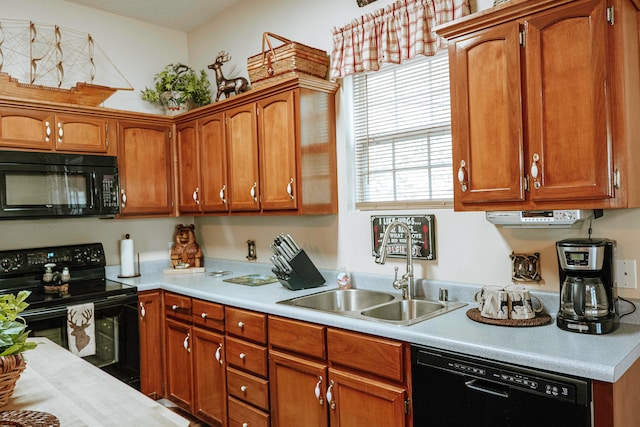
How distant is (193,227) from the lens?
4.00m

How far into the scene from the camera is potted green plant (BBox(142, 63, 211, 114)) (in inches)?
145

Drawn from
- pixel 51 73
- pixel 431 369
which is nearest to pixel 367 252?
pixel 431 369

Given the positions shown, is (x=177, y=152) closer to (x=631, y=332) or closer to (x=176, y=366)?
(x=176, y=366)

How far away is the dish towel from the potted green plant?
5.45ft

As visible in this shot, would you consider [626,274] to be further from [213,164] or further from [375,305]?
[213,164]

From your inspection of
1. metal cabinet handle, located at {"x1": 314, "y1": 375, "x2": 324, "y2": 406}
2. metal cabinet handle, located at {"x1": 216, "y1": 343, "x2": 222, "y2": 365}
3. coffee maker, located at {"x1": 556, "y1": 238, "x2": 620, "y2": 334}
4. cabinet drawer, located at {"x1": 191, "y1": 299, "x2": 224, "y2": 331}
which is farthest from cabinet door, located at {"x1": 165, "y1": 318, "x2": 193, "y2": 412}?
coffee maker, located at {"x1": 556, "y1": 238, "x2": 620, "y2": 334}

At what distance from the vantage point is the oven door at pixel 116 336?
290 centimetres

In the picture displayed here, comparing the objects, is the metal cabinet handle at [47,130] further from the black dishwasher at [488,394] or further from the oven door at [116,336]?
the black dishwasher at [488,394]

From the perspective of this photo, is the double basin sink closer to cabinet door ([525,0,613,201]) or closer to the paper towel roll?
cabinet door ([525,0,613,201])

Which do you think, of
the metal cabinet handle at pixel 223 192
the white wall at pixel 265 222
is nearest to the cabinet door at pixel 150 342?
the white wall at pixel 265 222

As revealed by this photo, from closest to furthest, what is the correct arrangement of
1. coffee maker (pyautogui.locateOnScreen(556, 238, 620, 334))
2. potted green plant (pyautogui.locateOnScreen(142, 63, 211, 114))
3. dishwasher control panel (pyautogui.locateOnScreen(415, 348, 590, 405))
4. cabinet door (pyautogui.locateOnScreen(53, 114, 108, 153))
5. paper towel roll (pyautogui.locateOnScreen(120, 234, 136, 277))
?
1. dishwasher control panel (pyautogui.locateOnScreen(415, 348, 590, 405))
2. coffee maker (pyautogui.locateOnScreen(556, 238, 620, 334))
3. cabinet door (pyautogui.locateOnScreen(53, 114, 108, 153))
4. paper towel roll (pyautogui.locateOnScreen(120, 234, 136, 277))
5. potted green plant (pyautogui.locateOnScreen(142, 63, 211, 114))

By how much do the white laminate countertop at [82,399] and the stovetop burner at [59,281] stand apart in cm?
139

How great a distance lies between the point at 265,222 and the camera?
345 cm

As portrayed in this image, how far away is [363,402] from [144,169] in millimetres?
2453
